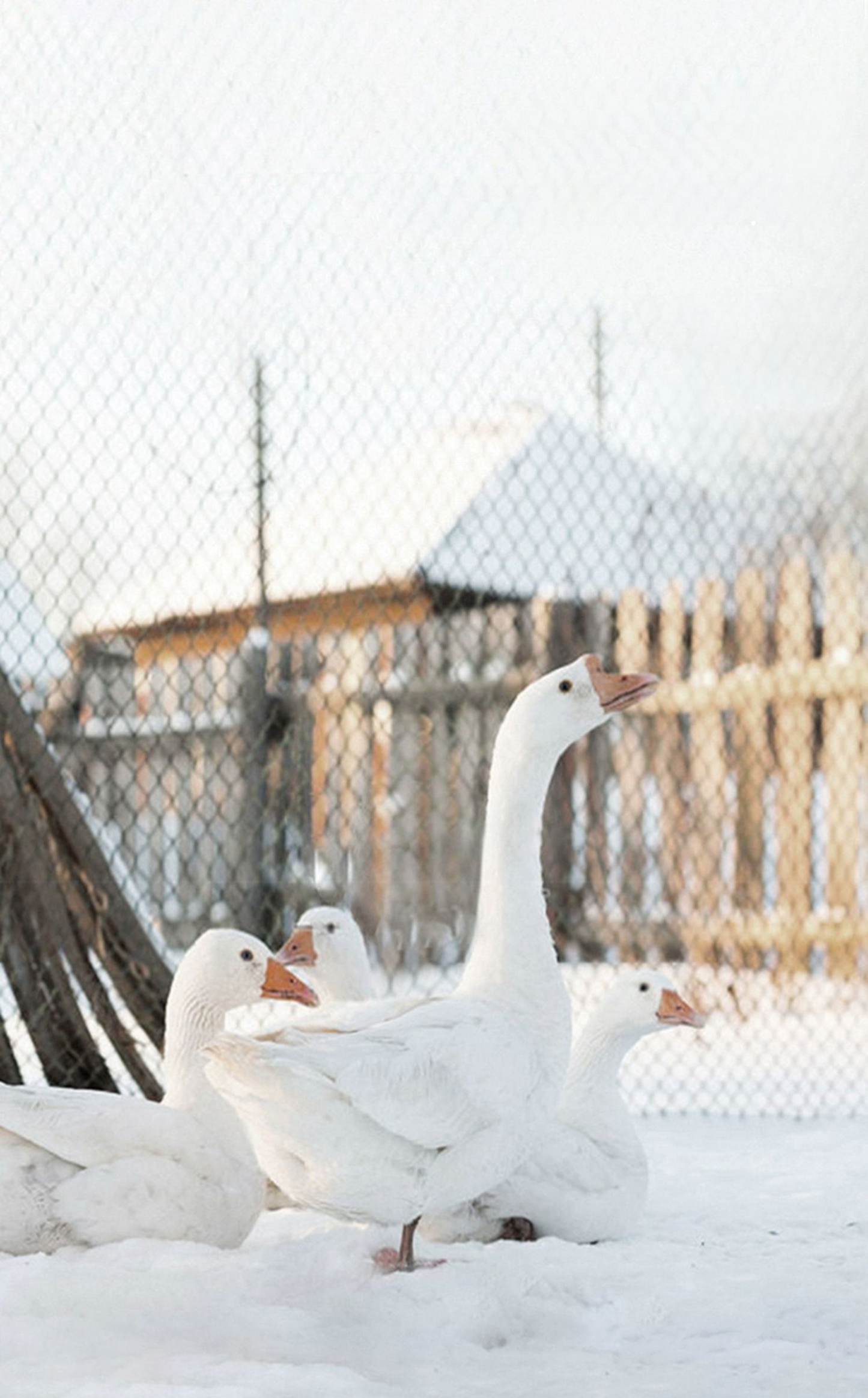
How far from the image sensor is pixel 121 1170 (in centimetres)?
271

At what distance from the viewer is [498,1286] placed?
246 centimetres

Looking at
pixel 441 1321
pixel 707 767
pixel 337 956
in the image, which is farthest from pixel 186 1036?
pixel 707 767

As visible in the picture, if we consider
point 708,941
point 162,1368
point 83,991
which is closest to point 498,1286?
point 162,1368

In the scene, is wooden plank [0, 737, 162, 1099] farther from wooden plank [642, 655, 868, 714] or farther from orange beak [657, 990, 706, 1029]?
wooden plank [642, 655, 868, 714]

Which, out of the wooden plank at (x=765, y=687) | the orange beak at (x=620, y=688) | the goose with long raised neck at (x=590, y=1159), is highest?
the orange beak at (x=620, y=688)

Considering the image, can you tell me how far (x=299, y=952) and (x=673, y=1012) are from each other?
78 centimetres

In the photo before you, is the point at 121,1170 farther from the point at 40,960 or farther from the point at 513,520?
the point at 513,520

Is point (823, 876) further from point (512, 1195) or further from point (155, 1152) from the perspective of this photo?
point (155, 1152)

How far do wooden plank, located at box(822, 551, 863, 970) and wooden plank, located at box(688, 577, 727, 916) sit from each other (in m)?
0.44

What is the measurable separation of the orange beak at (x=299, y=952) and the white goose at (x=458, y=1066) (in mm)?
531

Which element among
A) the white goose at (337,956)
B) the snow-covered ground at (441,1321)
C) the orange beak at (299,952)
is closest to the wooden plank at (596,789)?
the white goose at (337,956)

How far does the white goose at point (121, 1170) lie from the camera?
267 centimetres

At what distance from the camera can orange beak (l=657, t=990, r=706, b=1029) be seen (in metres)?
3.21

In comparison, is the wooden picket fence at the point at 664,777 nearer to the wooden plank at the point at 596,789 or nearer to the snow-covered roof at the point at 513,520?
the wooden plank at the point at 596,789
